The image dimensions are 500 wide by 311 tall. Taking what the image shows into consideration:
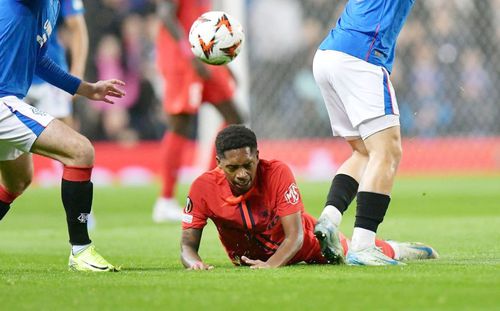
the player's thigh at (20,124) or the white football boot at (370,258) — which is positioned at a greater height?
the player's thigh at (20,124)

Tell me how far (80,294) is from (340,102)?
8.16ft

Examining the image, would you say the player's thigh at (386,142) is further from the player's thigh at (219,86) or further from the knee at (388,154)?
the player's thigh at (219,86)

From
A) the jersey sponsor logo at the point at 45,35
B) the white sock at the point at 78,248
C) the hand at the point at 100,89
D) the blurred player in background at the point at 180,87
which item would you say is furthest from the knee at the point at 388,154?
the blurred player in background at the point at 180,87

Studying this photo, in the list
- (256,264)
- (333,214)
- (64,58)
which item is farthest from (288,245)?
(64,58)

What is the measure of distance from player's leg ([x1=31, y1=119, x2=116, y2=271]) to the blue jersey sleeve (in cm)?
60

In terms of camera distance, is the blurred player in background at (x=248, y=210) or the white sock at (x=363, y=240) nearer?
the blurred player in background at (x=248, y=210)

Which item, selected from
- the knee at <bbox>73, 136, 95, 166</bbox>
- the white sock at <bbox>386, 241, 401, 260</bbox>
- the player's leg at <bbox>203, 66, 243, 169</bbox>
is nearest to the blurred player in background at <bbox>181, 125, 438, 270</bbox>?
the white sock at <bbox>386, 241, 401, 260</bbox>

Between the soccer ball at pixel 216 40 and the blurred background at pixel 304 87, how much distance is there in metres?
9.71

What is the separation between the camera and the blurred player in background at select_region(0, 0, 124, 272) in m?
6.52

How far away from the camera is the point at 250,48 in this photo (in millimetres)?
19484

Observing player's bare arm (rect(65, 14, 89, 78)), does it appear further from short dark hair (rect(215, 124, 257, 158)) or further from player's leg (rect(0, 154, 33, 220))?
short dark hair (rect(215, 124, 257, 158))

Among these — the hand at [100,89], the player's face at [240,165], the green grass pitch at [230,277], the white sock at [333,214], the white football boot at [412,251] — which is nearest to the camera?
the green grass pitch at [230,277]

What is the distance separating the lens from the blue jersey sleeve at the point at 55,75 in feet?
23.5

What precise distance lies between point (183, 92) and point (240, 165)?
5781 millimetres
